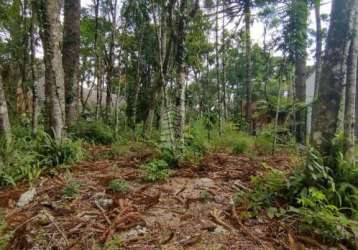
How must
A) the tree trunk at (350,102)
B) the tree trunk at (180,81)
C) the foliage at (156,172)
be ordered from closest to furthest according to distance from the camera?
the tree trunk at (350,102), the foliage at (156,172), the tree trunk at (180,81)

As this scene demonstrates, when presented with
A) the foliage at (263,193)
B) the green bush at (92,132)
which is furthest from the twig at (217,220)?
the green bush at (92,132)

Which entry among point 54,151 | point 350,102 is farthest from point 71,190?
point 350,102

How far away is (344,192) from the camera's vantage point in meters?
2.73

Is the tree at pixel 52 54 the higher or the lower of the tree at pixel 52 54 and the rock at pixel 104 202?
the higher

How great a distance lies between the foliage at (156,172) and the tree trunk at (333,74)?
192cm

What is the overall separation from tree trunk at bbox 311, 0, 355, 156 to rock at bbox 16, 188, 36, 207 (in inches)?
132

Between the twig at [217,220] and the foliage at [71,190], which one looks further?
the foliage at [71,190]

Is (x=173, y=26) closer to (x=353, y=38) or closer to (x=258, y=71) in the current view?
(x=353, y=38)

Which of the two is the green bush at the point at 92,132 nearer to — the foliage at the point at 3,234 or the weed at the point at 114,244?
the foliage at the point at 3,234

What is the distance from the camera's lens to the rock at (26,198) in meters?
3.13

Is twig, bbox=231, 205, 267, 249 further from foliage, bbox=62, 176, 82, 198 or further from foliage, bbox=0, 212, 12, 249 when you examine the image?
foliage, bbox=0, 212, 12, 249

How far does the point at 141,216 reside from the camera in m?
2.71

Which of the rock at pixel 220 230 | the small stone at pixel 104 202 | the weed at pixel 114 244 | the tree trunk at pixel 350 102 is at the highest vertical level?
the tree trunk at pixel 350 102

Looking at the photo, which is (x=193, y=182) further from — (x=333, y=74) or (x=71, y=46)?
(x=71, y=46)
